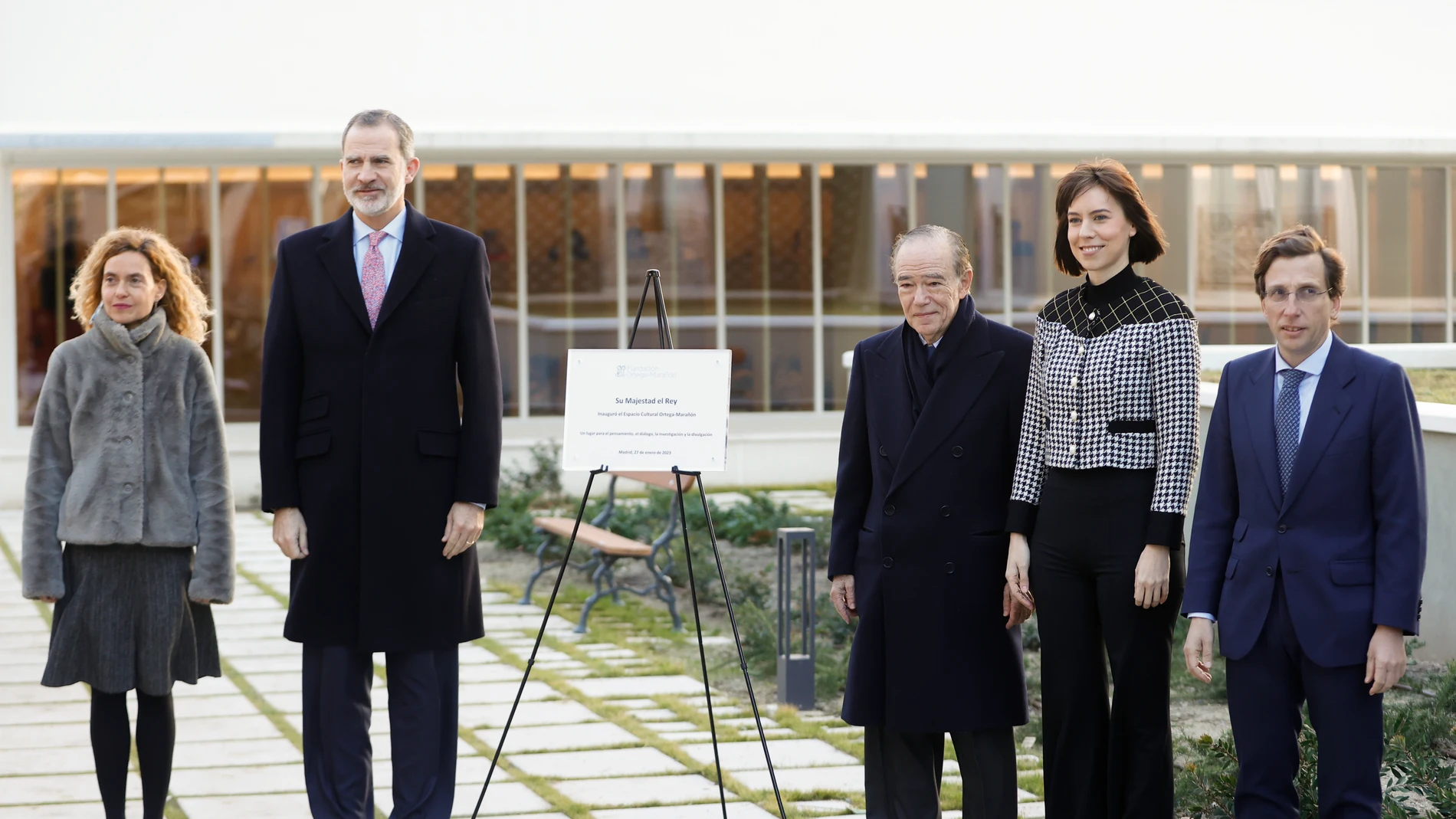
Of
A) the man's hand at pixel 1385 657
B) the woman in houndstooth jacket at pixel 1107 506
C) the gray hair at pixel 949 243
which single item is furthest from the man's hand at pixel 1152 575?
the gray hair at pixel 949 243

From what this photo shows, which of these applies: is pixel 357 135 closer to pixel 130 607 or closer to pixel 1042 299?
pixel 130 607

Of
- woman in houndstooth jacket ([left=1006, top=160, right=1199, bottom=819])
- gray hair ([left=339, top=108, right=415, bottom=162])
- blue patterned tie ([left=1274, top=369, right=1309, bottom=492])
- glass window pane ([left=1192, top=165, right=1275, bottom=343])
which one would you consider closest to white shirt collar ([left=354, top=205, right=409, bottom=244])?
gray hair ([left=339, top=108, right=415, bottom=162])

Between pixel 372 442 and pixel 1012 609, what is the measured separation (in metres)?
1.76

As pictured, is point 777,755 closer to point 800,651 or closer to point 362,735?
point 800,651

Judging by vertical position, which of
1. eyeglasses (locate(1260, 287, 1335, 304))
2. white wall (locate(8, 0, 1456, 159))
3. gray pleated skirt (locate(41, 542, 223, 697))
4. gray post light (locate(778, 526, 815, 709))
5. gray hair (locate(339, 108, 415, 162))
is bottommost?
gray post light (locate(778, 526, 815, 709))

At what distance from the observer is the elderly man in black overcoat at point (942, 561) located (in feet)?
12.8

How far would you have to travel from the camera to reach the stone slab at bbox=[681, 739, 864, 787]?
17.9 feet

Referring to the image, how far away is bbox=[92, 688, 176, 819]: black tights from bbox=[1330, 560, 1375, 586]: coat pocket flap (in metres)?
3.18

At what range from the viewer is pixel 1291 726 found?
11.7 feet

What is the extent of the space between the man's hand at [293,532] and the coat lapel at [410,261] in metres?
0.56

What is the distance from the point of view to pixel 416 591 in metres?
4.08

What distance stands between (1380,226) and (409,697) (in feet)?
47.2

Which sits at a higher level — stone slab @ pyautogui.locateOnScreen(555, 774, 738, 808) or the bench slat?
the bench slat

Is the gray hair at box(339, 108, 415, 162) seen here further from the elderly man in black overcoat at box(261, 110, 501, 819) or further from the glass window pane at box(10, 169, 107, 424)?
the glass window pane at box(10, 169, 107, 424)
